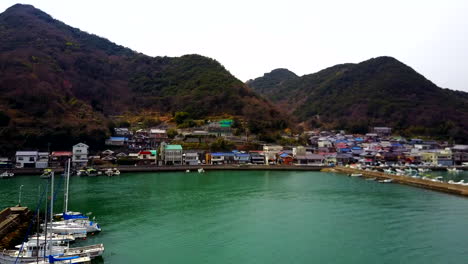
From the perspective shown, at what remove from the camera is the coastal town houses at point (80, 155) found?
1845 inches

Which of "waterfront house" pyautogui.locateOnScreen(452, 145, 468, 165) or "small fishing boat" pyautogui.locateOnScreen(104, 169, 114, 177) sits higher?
"waterfront house" pyautogui.locateOnScreen(452, 145, 468, 165)

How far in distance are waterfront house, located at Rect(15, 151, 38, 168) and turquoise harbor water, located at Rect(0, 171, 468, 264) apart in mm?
8024

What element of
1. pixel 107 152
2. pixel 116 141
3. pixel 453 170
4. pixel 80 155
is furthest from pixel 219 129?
pixel 453 170

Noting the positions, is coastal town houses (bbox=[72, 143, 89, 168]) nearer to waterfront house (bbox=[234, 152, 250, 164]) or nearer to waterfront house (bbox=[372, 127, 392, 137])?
waterfront house (bbox=[234, 152, 250, 164])

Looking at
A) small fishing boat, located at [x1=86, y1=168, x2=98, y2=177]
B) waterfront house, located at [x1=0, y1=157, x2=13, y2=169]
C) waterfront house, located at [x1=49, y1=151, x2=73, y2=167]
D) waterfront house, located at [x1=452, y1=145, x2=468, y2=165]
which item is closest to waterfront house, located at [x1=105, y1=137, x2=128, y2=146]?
waterfront house, located at [x1=49, y1=151, x2=73, y2=167]

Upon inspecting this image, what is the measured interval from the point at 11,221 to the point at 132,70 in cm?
9023

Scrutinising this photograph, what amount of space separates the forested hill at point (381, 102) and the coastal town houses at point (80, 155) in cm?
6700

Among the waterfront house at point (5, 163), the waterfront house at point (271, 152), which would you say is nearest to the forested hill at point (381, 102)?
the waterfront house at point (271, 152)

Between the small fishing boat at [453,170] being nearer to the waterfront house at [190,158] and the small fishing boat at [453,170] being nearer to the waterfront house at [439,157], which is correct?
the waterfront house at [439,157]

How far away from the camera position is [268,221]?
21234 millimetres

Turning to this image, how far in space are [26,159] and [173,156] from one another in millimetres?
19123

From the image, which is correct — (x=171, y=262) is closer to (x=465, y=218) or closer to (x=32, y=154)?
(x=465, y=218)

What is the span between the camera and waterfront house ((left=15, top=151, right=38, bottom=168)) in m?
43.4

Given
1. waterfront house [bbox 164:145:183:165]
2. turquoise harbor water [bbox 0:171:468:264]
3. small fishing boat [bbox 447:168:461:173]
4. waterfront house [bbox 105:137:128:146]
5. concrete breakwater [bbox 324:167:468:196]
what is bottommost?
turquoise harbor water [bbox 0:171:468:264]
